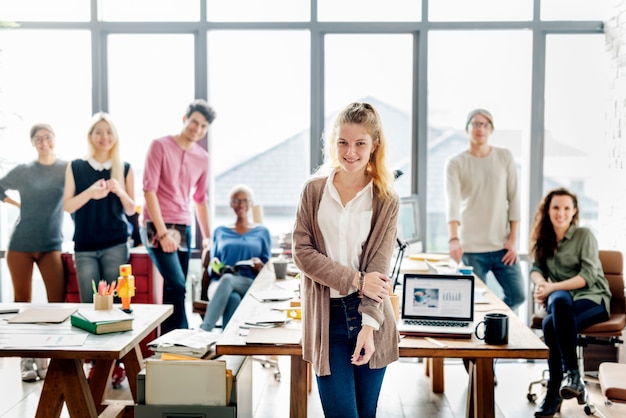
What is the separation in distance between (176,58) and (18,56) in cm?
118

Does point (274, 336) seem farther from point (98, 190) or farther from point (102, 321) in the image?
point (98, 190)

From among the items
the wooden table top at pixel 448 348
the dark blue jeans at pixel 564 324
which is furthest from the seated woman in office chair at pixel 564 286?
the wooden table top at pixel 448 348

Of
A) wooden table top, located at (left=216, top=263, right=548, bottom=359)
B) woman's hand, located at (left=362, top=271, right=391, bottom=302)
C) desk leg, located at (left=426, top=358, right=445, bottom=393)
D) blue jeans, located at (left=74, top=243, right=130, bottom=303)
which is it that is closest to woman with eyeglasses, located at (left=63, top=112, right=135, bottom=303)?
blue jeans, located at (left=74, top=243, right=130, bottom=303)

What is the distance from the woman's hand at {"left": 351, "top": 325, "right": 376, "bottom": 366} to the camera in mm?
2092

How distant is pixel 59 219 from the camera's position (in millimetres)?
4418

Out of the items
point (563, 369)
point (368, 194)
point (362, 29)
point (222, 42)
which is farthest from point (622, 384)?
point (222, 42)

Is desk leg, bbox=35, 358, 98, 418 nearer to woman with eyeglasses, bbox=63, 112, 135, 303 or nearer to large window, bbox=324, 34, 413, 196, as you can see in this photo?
woman with eyeglasses, bbox=63, 112, 135, 303

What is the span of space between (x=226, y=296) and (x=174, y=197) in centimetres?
69

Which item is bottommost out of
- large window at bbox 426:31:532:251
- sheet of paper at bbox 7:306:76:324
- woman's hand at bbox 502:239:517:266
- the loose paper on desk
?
sheet of paper at bbox 7:306:76:324

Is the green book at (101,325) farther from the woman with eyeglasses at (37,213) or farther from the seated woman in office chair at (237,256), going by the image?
the woman with eyeglasses at (37,213)

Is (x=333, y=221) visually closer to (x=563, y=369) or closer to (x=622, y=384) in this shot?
(x=622, y=384)

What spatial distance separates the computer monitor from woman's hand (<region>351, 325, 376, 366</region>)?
6.68 feet

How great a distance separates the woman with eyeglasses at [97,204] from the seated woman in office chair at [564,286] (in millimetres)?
2396

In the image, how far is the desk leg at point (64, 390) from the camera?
2949mm
